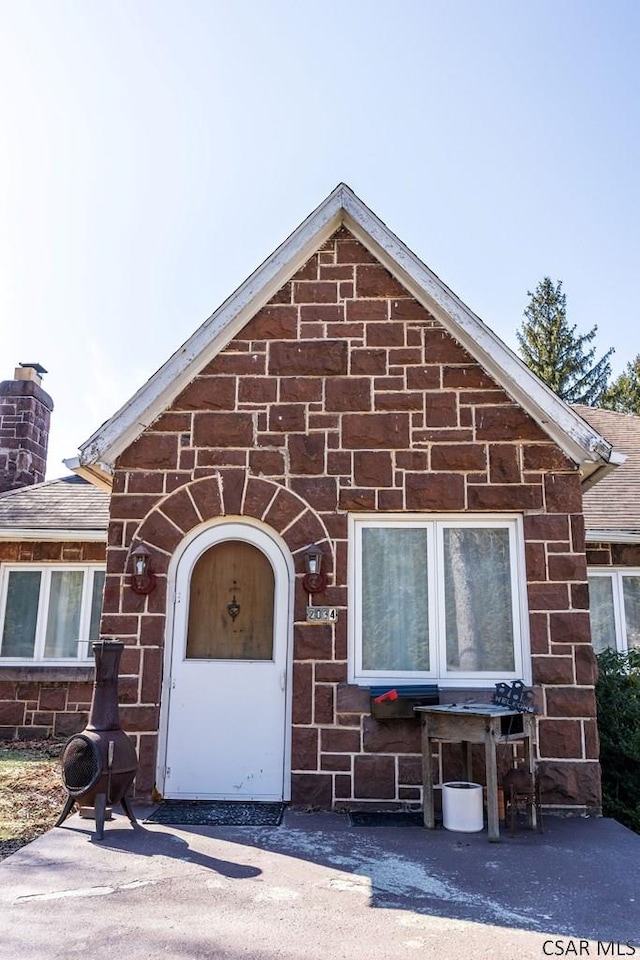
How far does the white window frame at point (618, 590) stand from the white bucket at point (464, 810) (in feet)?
17.2

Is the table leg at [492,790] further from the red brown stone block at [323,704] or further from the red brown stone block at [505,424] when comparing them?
the red brown stone block at [505,424]

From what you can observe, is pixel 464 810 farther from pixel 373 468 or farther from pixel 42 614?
pixel 42 614

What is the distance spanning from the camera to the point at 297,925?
155 inches

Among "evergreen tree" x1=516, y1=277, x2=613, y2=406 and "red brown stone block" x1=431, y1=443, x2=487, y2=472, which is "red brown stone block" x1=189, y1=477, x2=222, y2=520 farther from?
"evergreen tree" x1=516, y1=277, x2=613, y2=406

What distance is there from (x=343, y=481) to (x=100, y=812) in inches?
137

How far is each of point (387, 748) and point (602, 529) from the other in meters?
5.21

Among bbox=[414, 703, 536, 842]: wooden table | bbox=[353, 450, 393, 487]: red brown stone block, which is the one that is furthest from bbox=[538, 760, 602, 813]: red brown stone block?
bbox=[353, 450, 393, 487]: red brown stone block

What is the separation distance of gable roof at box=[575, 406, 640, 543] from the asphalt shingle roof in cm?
711

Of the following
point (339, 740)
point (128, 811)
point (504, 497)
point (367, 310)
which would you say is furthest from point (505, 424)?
point (128, 811)

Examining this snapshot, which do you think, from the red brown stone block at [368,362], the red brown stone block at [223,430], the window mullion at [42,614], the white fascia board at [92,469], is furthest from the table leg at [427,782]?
the window mullion at [42,614]

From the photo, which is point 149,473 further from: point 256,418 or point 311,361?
point 311,361

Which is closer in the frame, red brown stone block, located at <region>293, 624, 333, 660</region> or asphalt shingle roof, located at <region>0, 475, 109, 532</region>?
red brown stone block, located at <region>293, 624, 333, 660</region>

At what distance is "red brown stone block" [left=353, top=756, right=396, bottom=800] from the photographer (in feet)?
21.8

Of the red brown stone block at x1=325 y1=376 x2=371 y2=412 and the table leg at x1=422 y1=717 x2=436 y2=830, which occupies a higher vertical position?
the red brown stone block at x1=325 y1=376 x2=371 y2=412
